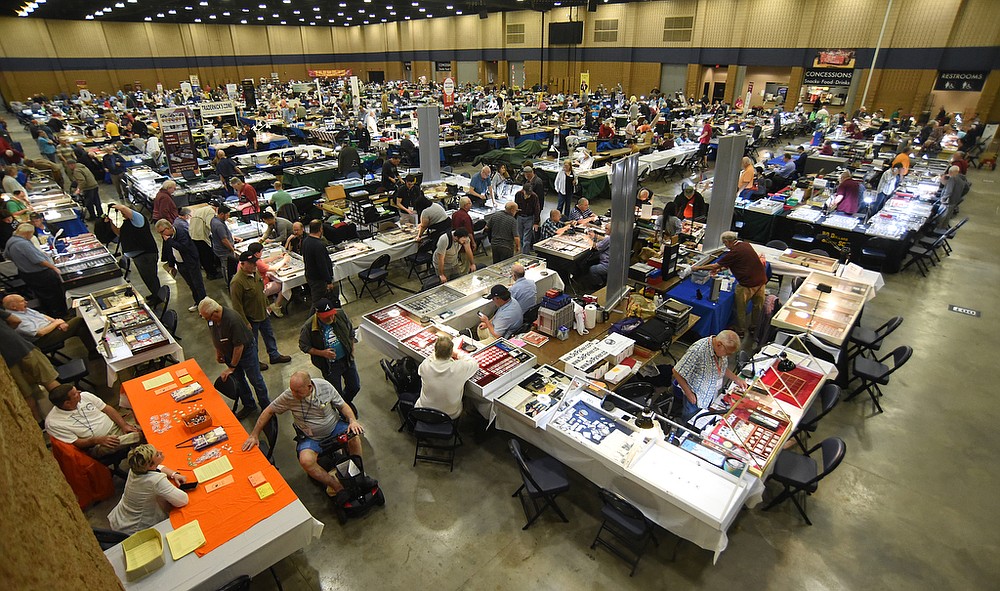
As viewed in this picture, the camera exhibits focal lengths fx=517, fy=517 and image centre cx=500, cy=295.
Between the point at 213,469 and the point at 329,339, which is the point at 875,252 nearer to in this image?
the point at 329,339

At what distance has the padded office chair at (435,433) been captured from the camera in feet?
17.3

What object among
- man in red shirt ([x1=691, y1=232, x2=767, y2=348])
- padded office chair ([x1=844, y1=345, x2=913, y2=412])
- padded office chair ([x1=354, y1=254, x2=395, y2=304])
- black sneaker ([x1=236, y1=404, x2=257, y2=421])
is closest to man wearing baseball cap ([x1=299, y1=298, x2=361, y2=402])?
black sneaker ([x1=236, y1=404, x2=257, y2=421])

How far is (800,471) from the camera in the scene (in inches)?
193

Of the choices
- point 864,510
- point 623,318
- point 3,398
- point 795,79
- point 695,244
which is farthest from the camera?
point 795,79

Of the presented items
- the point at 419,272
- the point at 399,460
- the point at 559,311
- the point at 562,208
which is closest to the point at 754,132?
the point at 562,208

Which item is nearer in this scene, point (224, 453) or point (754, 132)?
point (224, 453)

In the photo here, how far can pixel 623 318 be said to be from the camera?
22.5ft

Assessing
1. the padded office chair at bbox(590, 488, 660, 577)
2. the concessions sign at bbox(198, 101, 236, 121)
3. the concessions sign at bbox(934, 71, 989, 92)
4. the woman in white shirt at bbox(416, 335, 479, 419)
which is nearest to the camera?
the padded office chair at bbox(590, 488, 660, 577)

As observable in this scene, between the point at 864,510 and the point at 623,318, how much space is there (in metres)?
3.20

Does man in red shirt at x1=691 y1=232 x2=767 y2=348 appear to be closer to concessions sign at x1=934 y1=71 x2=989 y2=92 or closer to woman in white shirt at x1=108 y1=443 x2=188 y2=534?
woman in white shirt at x1=108 y1=443 x2=188 y2=534

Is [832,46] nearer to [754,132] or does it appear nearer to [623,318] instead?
[754,132]

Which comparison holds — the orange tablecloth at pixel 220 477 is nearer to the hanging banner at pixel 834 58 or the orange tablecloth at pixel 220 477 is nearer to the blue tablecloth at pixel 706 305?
the blue tablecloth at pixel 706 305

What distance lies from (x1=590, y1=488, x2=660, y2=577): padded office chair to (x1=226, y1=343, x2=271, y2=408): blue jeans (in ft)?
13.7

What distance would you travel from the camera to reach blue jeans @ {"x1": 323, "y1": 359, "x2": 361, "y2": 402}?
5.95 m
